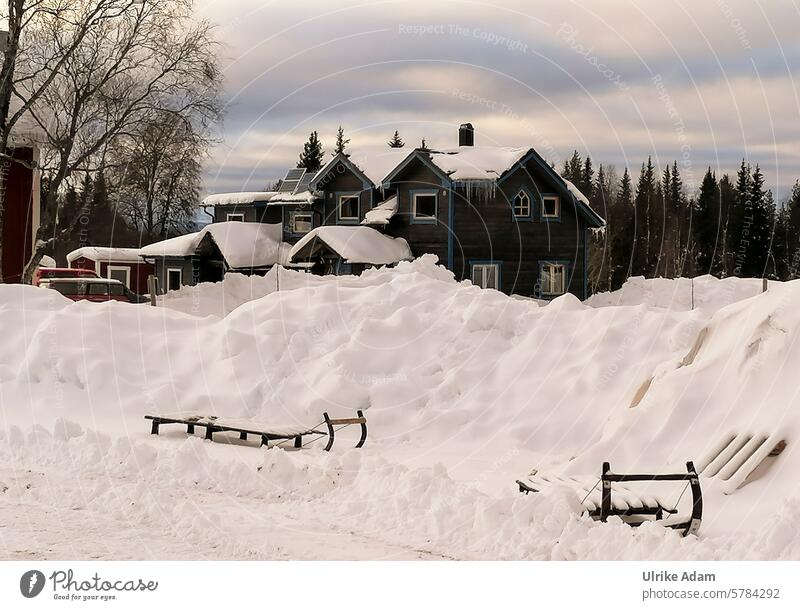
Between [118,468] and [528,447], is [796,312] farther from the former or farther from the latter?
[118,468]

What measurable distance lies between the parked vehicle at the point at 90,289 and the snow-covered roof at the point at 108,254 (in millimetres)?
12397

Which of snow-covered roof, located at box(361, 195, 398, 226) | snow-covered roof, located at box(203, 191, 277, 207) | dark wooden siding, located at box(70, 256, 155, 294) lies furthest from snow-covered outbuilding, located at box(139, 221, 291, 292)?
snow-covered roof, located at box(361, 195, 398, 226)

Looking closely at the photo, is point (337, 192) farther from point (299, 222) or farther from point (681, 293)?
point (681, 293)

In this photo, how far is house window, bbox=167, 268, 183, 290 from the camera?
40250 mm

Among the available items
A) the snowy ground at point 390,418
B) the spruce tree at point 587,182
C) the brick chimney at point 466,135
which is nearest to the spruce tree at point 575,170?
the spruce tree at point 587,182

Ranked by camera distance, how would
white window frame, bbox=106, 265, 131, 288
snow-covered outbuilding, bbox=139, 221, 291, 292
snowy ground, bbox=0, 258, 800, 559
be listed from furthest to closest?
white window frame, bbox=106, 265, 131, 288
snow-covered outbuilding, bbox=139, 221, 291, 292
snowy ground, bbox=0, 258, 800, 559

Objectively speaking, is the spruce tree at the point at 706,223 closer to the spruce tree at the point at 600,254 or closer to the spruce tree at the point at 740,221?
the spruce tree at the point at 740,221

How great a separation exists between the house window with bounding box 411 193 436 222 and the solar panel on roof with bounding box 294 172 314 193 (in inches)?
241

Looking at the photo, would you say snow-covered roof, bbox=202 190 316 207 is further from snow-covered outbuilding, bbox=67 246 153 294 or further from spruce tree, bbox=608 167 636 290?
spruce tree, bbox=608 167 636 290

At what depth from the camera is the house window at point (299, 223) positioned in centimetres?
3800

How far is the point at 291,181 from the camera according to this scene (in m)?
41.9

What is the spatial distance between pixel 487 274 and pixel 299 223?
861 centimetres
